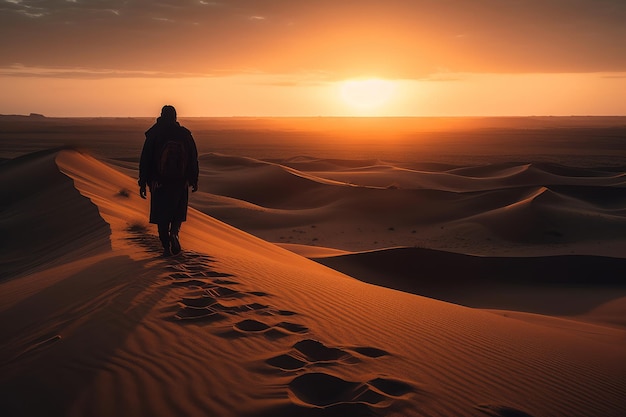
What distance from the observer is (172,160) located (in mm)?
6340

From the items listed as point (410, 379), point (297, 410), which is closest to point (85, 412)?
point (297, 410)

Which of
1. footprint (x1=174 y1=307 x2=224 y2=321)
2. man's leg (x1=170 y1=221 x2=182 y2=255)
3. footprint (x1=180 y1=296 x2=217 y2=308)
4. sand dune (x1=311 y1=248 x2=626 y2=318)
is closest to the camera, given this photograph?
footprint (x1=174 y1=307 x2=224 y2=321)

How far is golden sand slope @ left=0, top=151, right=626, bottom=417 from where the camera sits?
3330 millimetres

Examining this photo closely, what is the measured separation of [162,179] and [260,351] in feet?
10.2

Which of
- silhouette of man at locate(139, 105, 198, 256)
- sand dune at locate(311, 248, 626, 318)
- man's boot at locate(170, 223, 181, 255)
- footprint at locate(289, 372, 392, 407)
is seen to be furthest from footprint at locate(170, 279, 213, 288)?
sand dune at locate(311, 248, 626, 318)

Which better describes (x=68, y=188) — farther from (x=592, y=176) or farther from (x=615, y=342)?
(x=592, y=176)

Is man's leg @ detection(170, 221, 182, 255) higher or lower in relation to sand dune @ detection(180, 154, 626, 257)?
higher

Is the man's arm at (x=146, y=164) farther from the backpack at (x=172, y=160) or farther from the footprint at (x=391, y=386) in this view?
the footprint at (x=391, y=386)

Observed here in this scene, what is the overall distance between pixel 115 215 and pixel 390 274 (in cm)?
640

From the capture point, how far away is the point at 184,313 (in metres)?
4.75

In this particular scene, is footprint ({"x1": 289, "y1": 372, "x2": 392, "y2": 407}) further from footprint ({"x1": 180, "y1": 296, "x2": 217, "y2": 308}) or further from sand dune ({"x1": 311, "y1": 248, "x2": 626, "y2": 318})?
sand dune ({"x1": 311, "y1": 248, "x2": 626, "y2": 318})

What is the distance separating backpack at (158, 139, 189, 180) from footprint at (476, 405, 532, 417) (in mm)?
4321

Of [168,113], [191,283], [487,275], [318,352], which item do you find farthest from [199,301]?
[487,275]

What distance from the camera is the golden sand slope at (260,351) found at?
333 centimetres
